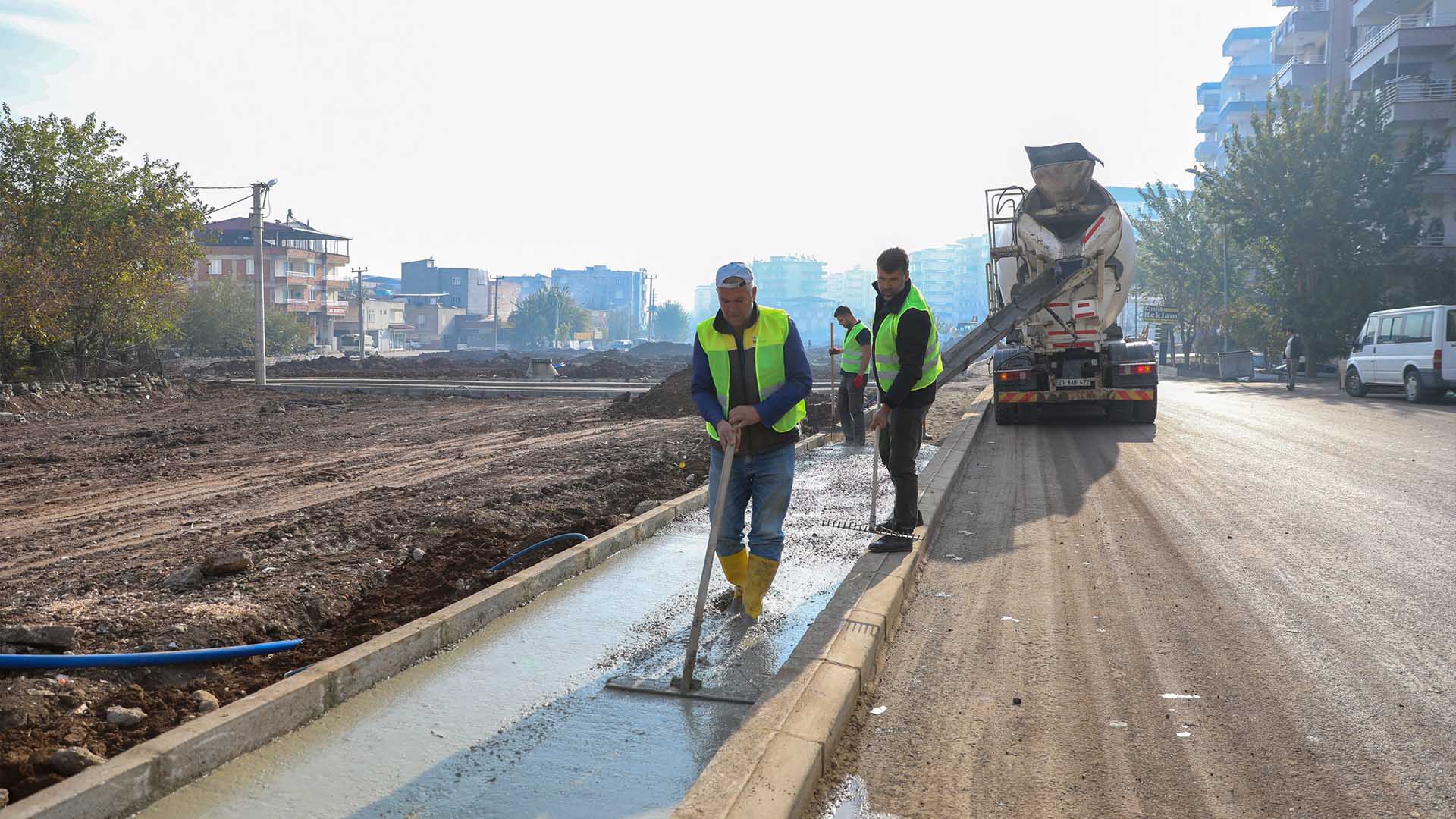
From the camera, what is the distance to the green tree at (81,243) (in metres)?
25.1

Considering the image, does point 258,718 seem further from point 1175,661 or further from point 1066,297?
point 1066,297

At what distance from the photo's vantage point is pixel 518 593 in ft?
18.1

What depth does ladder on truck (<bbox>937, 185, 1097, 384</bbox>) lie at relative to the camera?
16.0m

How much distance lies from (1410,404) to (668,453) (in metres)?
16.6

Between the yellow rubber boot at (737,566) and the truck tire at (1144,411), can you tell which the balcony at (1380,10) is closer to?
the truck tire at (1144,411)

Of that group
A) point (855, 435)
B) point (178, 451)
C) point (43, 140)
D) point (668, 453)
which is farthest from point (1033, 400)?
point (43, 140)

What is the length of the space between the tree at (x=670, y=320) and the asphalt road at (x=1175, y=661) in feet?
534

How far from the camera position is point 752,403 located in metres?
4.87

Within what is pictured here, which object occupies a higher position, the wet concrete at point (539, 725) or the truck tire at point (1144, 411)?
the truck tire at point (1144, 411)

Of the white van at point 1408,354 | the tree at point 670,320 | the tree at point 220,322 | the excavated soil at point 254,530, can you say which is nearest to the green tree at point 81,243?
the excavated soil at point 254,530

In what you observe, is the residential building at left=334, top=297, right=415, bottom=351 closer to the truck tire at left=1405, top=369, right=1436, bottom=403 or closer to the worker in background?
the truck tire at left=1405, top=369, right=1436, bottom=403

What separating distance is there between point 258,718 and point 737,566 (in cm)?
233

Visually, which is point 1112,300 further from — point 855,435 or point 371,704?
point 371,704

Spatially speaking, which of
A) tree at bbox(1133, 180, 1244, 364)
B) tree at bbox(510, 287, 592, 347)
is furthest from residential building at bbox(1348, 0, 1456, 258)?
tree at bbox(510, 287, 592, 347)
